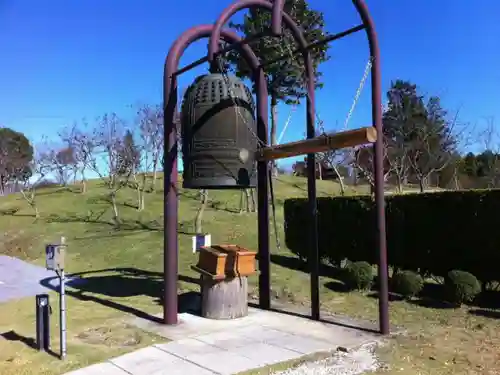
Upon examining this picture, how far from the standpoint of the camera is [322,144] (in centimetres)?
653

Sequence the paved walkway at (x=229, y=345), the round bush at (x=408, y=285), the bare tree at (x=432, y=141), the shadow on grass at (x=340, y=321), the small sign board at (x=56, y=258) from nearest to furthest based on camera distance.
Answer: the paved walkway at (x=229, y=345), the small sign board at (x=56, y=258), the shadow on grass at (x=340, y=321), the round bush at (x=408, y=285), the bare tree at (x=432, y=141)

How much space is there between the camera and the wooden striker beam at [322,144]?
237 inches

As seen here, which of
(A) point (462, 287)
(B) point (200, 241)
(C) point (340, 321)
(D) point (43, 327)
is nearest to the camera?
(D) point (43, 327)

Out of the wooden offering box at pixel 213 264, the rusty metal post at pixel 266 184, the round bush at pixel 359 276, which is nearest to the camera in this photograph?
the rusty metal post at pixel 266 184

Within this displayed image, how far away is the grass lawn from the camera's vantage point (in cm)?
550

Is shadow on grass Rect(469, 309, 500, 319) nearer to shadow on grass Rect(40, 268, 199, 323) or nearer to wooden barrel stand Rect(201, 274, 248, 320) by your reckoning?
wooden barrel stand Rect(201, 274, 248, 320)

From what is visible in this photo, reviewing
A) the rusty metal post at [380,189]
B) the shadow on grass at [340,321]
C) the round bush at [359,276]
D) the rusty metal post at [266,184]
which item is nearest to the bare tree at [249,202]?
the round bush at [359,276]

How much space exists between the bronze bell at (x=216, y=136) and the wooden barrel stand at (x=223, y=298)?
1.51 meters

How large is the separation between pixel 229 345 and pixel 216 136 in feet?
9.30

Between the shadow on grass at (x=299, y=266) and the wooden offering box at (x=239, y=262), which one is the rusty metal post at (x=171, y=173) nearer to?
the wooden offering box at (x=239, y=262)

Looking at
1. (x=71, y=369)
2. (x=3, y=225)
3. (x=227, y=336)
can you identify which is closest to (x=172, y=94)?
(x=227, y=336)

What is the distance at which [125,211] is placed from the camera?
27031mm

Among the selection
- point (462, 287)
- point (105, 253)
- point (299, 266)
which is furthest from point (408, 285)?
point (105, 253)

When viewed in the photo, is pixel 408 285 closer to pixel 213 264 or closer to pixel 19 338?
pixel 213 264
